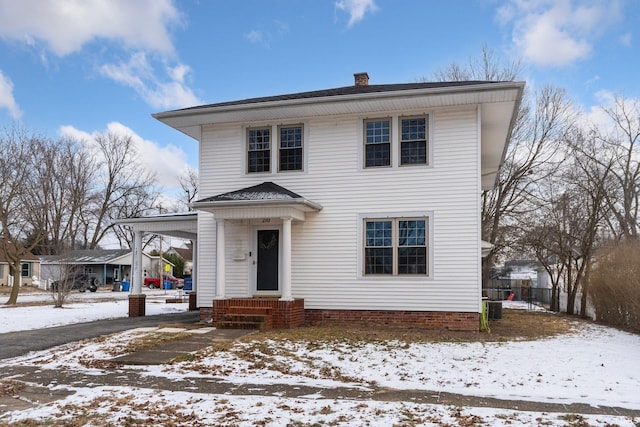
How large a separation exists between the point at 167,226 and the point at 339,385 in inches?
411

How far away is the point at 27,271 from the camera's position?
159 ft

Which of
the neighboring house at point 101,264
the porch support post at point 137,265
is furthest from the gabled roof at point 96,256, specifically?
the porch support post at point 137,265

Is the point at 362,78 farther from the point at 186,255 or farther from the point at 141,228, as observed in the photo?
the point at 186,255

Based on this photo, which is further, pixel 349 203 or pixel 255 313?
pixel 349 203

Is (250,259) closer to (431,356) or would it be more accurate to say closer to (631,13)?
(431,356)

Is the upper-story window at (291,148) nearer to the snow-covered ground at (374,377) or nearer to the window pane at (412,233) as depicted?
the window pane at (412,233)

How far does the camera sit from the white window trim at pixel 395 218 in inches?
497

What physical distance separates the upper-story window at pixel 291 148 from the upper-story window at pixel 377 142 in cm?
169

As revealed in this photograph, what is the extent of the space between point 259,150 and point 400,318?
5.53 meters

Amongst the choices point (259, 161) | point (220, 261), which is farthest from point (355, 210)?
point (220, 261)

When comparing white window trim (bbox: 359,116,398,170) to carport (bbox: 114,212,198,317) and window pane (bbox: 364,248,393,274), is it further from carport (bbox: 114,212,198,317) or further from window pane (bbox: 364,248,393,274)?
carport (bbox: 114,212,198,317)

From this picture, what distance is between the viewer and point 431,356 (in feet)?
30.2

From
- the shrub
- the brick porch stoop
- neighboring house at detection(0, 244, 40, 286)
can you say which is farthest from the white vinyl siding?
neighboring house at detection(0, 244, 40, 286)

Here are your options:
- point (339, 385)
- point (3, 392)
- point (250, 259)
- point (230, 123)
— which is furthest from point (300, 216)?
point (3, 392)
